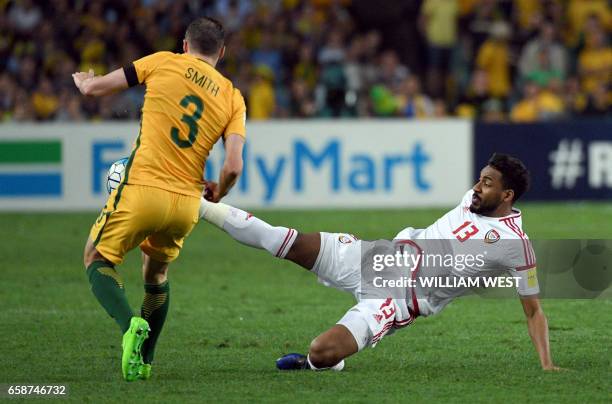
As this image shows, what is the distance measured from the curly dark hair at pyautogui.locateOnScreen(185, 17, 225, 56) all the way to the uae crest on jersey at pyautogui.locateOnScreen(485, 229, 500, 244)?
2.01m

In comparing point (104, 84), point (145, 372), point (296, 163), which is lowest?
point (296, 163)

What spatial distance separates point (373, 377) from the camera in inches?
289

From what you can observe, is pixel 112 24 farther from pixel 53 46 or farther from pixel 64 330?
pixel 64 330

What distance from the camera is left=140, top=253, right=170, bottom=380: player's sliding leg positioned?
7504 mm

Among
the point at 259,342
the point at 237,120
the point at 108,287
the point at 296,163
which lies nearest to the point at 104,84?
the point at 237,120

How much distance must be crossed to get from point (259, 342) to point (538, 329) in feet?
7.26

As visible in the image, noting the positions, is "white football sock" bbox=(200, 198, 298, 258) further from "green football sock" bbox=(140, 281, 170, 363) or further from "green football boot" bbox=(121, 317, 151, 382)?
"green football boot" bbox=(121, 317, 151, 382)

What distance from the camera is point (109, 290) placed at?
6.95 m

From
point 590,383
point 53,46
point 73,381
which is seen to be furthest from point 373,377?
point 53,46

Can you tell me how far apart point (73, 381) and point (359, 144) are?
11.4m

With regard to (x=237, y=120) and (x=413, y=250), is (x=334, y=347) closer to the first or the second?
(x=413, y=250)

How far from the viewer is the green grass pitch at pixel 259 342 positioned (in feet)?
22.6

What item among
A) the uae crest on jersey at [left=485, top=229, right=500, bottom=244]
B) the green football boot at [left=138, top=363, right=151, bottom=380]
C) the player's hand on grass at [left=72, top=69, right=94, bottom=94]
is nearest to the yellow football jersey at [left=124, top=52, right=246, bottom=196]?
the player's hand on grass at [left=72, top=69, right=94, bottom=94]

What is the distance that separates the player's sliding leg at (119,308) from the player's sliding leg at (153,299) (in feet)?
1.26
